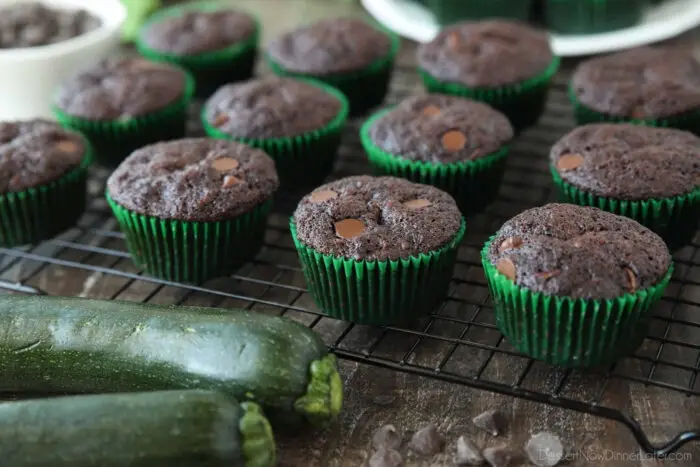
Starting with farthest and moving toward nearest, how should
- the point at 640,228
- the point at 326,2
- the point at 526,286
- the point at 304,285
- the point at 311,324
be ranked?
the point at 326,2
the point at 304,285
the point at 311,324
the point at 640,228
the point at 526,286

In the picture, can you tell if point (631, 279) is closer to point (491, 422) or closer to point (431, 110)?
point (491, 422)

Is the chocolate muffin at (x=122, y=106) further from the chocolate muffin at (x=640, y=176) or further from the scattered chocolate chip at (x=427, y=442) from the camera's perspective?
the scattered chocolate chip at (x=427, y=442)

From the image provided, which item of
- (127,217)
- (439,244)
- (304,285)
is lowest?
(304,285)

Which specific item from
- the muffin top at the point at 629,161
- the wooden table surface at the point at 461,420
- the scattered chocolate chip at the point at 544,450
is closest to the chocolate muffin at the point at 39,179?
the wooden table surface at the point at 461,420

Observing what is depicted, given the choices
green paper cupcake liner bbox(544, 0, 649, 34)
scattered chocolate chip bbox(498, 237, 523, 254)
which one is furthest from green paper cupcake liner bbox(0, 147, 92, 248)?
green paper cupcake liner bbox(544, 0, 649, 34)

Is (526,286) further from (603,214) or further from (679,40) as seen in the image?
(679,40)

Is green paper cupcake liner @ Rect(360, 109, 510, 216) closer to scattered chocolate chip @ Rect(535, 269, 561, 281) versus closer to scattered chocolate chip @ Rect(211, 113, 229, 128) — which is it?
scattered chocolate chip @ Rect(211, 113, 229, 128)

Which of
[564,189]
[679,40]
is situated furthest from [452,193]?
[679,40]
